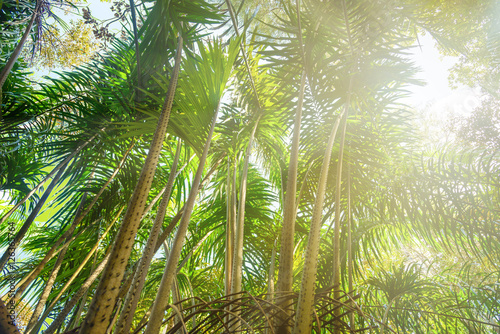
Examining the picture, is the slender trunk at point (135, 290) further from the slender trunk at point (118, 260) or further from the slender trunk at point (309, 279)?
the slender trunk at point (309, 279)

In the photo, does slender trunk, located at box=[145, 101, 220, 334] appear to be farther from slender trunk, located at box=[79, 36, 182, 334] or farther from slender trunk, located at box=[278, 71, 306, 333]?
slender trunk, located at box=[278, 71, 306, 333]

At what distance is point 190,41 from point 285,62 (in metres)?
0.49

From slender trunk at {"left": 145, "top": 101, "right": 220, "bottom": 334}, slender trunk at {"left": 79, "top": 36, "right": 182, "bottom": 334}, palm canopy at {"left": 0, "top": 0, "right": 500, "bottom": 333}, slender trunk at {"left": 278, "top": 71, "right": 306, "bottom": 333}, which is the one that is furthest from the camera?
palm canopy at {"left": 0, "top": 0, "right": 500, "bottom": 333}

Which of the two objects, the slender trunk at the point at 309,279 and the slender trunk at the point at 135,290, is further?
the slender trunk at the point at 135,290

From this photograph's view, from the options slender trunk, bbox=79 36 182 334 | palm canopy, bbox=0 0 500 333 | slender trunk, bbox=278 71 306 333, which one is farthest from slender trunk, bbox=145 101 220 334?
slender trunk, bbox=278 71 306 333

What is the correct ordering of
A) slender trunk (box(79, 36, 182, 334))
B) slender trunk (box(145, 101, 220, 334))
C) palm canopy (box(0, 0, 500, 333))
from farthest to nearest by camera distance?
palm canopy (box(0, 0, 500, 333)) → slender trunk (box(145, 101, 220, 334)) → slender trunk (box(79, 36, 182, 334))

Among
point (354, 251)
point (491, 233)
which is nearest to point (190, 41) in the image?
point (354, 251)

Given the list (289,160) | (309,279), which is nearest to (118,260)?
(309,279)

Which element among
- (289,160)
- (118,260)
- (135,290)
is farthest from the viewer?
(289,160)

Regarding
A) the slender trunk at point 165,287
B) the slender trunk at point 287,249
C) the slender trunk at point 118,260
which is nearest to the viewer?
the slender trunk at point 118,260

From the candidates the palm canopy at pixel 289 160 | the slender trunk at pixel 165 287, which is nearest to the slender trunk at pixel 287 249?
the palm canopy at pixel 289 160

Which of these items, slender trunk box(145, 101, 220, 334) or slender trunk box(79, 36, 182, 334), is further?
slender trunk box(145, 101, 220, 334)

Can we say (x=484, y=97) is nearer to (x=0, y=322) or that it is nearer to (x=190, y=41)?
(x=190, y=41)

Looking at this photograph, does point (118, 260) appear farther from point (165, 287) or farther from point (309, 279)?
point (309, 279)
